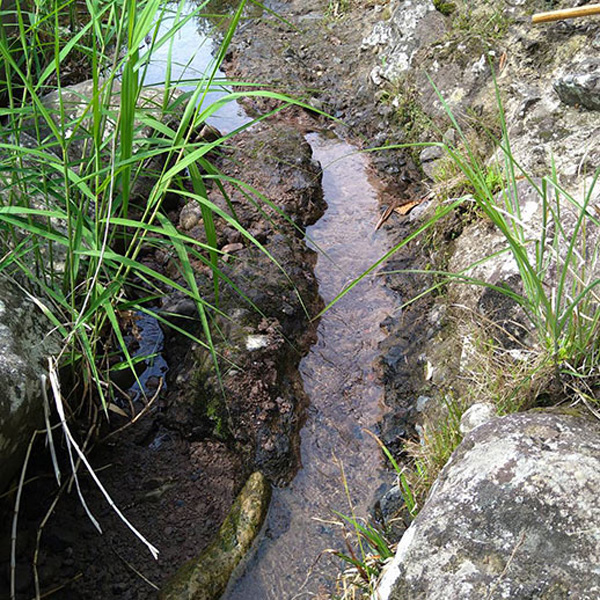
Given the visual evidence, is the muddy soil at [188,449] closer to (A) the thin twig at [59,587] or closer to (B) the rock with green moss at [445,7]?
(A) the thin twig at [59,587]

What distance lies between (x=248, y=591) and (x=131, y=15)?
201 centimetres

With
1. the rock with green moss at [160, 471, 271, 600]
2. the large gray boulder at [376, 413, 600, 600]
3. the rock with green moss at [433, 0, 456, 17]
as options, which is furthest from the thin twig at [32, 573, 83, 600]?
the rock with green moss at [433, 0, 456, 17]

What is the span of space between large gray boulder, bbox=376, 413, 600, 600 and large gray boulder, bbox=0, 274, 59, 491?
128 centimetres

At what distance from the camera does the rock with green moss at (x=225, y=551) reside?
2236 millimetres

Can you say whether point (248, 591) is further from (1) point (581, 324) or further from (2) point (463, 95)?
(2) point (463, 95)

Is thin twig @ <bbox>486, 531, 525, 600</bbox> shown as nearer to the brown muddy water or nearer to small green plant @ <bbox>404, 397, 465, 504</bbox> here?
small green plant @ <bbox>404, 397, 465, 504</bbox>

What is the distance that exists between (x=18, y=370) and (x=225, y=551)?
1.03m

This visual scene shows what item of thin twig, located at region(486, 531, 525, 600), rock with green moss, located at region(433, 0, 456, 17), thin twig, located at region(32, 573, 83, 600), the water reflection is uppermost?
the water reflection

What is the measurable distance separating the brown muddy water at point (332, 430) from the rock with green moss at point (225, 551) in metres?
0.06

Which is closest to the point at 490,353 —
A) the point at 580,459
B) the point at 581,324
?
the point at 581,324

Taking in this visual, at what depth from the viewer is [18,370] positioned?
2090mm

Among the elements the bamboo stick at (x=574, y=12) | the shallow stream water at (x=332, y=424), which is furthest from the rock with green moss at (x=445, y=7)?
the bamboo stick at (x=574, y=12)

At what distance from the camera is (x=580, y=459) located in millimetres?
1699

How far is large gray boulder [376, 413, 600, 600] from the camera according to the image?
1.52m
